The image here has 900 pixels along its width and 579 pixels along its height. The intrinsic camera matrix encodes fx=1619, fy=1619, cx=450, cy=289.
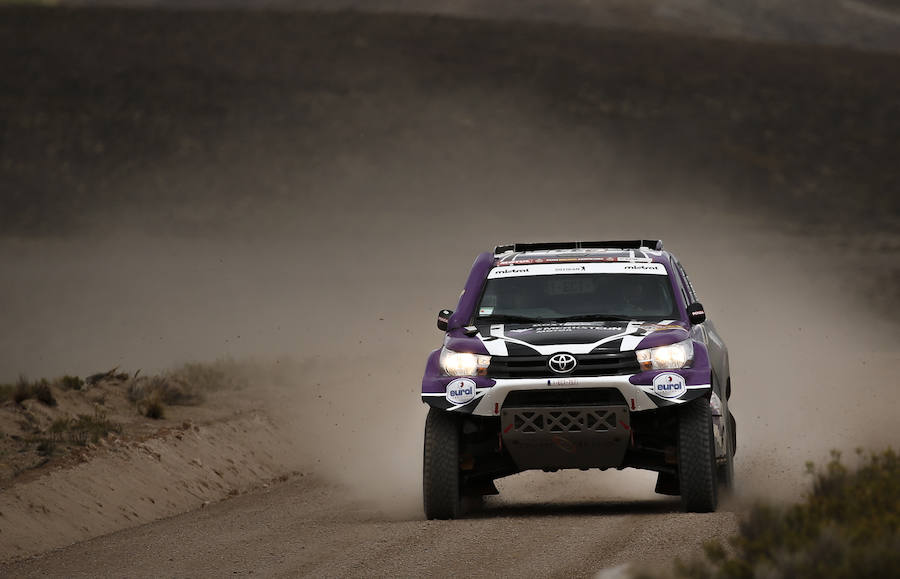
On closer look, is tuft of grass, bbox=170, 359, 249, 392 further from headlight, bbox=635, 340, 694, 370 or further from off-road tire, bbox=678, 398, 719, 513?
off-road tire, bbox=678, 398, 719, 513

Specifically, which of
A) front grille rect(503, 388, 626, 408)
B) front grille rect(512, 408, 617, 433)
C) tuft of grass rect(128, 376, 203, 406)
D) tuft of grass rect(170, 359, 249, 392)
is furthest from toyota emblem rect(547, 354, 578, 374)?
tuft of grass rect(170, 359, 249, 392)

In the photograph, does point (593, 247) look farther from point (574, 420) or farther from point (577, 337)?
point (574, 420)

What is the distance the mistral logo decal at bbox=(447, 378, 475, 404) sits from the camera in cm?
1252

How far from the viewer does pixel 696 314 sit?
13.1m

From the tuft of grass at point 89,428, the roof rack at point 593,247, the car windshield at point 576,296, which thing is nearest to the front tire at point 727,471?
the car windshield at point 576,296

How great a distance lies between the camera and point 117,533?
559 inches

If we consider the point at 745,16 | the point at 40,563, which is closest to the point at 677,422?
the point at 40,563

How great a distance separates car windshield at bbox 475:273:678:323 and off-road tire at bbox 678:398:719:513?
1.28 metres

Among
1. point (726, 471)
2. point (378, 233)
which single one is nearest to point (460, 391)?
point (726, 471)

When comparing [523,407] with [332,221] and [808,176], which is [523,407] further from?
[808,176]

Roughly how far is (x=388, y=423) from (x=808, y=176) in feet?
127

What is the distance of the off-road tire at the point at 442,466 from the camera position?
41.4 ft

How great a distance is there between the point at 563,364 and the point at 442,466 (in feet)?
4.15

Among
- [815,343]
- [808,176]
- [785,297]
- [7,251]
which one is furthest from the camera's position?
[808,176]
